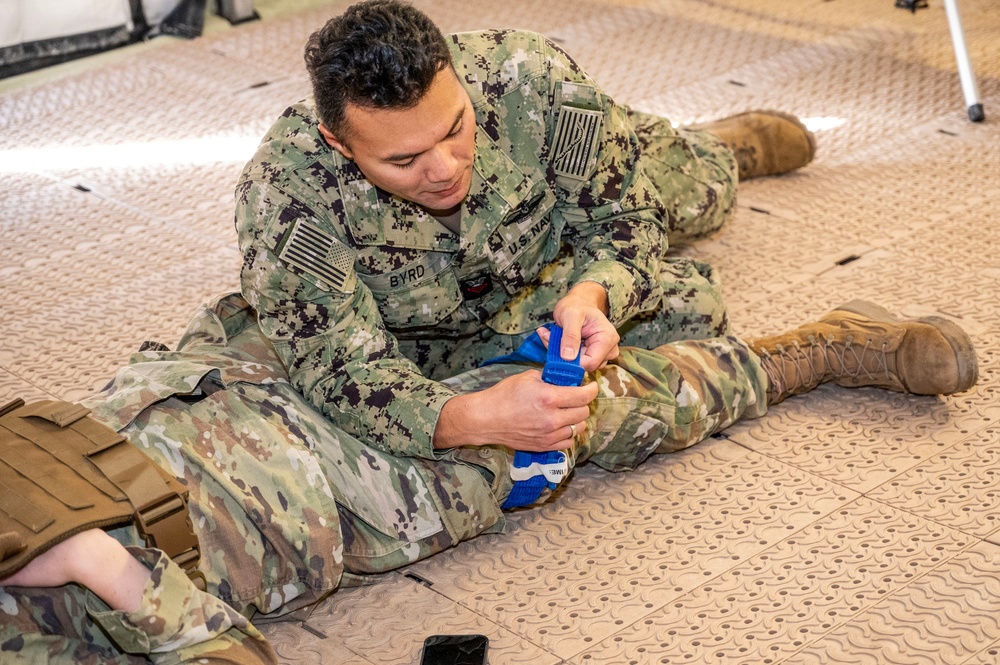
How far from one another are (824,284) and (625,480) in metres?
0.65

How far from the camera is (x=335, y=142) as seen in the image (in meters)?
1.45

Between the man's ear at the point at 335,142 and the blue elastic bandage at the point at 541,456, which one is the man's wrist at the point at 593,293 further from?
the man's ear at the point at 335,142

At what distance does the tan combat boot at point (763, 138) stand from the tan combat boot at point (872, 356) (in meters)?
0.70

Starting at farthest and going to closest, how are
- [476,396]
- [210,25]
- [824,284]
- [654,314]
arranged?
[210,25], [824,284], [654,314], [476,396]

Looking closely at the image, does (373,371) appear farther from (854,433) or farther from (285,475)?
(854,433)

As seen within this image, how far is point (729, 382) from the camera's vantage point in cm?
171

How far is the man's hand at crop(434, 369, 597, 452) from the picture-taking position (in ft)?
4.49

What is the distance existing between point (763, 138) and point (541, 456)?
121cm

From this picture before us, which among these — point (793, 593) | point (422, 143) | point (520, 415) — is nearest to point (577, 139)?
point (422, 143)

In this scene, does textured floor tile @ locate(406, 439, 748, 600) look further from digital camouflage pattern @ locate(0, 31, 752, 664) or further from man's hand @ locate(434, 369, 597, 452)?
man's hand @ locate(434, 369, 597, 452)

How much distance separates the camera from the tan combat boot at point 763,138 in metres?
2.44

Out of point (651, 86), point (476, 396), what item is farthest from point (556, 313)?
point (651, 86)

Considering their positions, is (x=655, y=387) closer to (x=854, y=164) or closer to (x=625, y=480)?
(x=625, y=480)

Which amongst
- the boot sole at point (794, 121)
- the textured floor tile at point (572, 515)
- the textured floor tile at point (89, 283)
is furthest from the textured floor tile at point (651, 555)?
the boot sole at point (794, 121)
